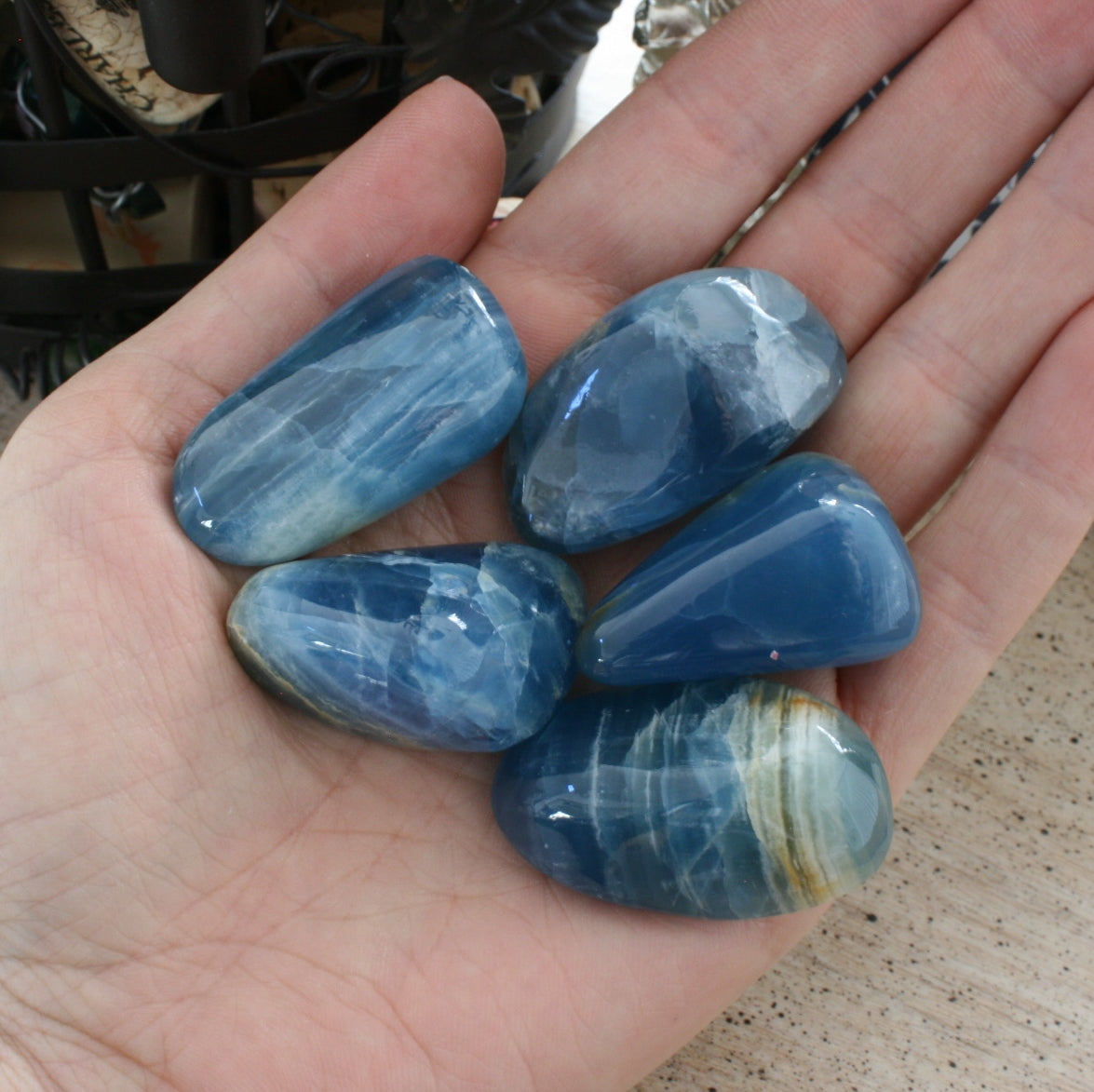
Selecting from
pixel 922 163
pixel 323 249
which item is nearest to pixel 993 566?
pixel 922 163

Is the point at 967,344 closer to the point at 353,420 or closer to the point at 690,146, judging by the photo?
the point at 690,146

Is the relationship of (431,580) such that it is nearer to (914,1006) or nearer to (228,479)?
(228,479)

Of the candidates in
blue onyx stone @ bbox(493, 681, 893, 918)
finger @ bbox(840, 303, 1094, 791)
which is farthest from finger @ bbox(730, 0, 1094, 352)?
blue onyx stone @ bbox(493, 681, 893, 918)

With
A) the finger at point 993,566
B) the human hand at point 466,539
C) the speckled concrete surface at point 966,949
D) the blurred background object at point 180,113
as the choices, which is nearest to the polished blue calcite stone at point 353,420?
the human hand at point 466,539

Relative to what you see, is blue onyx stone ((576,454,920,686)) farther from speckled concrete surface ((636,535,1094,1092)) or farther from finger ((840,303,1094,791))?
speckled concrete surface ((636,535,1094,1092))

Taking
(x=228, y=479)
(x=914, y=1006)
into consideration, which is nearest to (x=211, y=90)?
(x=228, y=479)

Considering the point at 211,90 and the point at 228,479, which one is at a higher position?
the point at 211,90
